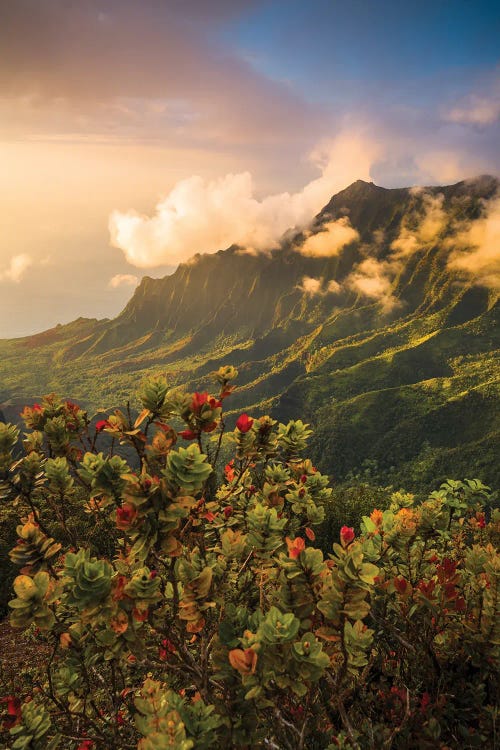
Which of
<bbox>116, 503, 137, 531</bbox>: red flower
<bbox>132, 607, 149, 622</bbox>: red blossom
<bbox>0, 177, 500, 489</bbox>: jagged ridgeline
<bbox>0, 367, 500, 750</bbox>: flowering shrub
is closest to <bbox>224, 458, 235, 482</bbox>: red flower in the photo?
<bbox>0, 367, 500, 750</bbox>: flowering shrub

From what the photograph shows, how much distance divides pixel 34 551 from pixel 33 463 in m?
0.99

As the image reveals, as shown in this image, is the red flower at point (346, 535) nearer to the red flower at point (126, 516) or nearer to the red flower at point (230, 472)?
the red flower at point (126, 516)

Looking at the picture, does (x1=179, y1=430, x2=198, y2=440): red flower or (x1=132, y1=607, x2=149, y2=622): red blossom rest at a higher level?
(x1=179, y1=430, x2=198, y2=440): red flower

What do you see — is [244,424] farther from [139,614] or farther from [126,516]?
[139,614]

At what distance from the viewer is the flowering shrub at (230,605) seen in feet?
6.69

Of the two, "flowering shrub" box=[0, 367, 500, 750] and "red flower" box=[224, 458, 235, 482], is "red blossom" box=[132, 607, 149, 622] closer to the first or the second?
"flowering shrub" box=[0, 367, 500, 750]

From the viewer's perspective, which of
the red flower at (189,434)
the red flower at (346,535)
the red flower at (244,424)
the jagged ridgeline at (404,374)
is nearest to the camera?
the red flower at (346,535)

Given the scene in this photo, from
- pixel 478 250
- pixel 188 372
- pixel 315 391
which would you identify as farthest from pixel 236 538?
pixel 478 250

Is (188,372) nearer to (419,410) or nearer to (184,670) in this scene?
(419,410)

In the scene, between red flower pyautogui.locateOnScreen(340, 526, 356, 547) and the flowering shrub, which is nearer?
the flowering shrub

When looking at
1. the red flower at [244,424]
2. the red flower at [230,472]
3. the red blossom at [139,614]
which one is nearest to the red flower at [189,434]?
the red flower at [244,424]

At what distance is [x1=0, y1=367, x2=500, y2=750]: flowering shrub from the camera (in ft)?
6.69

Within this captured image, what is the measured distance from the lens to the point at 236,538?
297 centimetres

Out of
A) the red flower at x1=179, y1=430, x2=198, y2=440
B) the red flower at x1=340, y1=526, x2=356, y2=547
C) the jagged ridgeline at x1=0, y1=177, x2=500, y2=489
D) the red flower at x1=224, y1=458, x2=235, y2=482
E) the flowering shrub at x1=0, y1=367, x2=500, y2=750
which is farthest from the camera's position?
the jagged ridgeline at x1=0, y1=177, x2=500, y2=489
